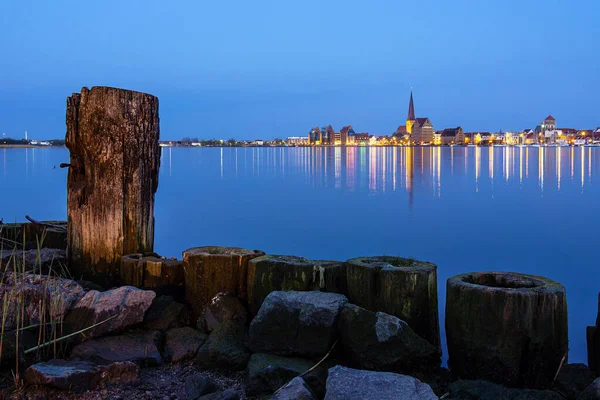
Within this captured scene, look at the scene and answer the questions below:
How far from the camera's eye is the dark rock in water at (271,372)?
495cm

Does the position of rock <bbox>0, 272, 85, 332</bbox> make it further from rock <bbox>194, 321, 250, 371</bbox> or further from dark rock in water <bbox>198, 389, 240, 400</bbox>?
dark rock in water <bbox>198, 389, 240, 400</bbox>

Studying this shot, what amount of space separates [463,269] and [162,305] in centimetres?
905

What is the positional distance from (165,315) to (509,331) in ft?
11.8

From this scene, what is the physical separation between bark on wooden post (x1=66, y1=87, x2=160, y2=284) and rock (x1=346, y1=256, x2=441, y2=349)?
3087 millimetres

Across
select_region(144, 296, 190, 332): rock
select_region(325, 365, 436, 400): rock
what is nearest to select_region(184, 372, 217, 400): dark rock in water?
select_region(325, 365, 436, 400): rock

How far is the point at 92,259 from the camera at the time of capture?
717 centimetres

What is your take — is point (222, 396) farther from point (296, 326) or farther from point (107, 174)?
point (107, 174)

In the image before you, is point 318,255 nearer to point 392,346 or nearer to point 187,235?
point 187,235

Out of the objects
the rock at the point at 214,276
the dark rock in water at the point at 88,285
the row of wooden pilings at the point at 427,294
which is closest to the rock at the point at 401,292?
the row of wooden pilings at the point at 427,294

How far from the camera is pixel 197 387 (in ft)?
15.7

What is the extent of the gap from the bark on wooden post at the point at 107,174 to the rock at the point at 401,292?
309 centimetres

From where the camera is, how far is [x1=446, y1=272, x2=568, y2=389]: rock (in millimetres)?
4926

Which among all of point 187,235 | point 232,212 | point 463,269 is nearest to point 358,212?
point 232,212

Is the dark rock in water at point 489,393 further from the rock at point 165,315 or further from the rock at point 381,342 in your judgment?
the rock at point 165,315
